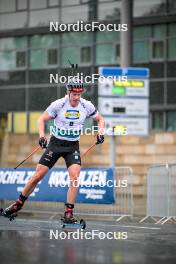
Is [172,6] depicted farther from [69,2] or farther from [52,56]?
[52,56]

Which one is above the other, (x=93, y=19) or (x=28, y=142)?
(x=93, y=19)

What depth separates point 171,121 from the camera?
26.6 meters

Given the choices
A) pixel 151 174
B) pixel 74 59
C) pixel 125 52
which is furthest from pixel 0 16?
pixel 151 174

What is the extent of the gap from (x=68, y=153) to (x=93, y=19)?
18.6m

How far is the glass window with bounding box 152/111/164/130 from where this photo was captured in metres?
26.8

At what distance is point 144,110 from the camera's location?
19.0 metres

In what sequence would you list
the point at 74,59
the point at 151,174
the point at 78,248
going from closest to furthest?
the point at 78,248
the point at 151,174
the point at 74,59

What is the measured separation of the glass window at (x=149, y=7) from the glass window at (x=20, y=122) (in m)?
7.05

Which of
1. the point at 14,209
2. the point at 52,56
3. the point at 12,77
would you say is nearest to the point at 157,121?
the point at 52,56

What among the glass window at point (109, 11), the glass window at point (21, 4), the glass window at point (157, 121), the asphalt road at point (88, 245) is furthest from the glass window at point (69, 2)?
the asphalt road at point (88, 245)

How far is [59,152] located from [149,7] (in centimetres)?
1812

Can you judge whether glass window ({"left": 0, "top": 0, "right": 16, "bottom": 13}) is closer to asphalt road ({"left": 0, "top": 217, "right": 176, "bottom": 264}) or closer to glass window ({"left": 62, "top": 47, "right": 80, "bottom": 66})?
glass window ({"left": 62, "top": 47, "right": 80, "bottom": 66})

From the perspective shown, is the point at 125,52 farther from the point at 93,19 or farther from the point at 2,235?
the point at 2,235


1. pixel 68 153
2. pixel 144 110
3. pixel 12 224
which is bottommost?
pixel 12 224
